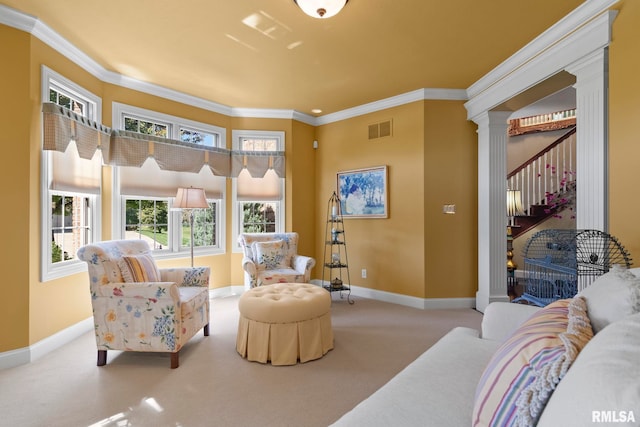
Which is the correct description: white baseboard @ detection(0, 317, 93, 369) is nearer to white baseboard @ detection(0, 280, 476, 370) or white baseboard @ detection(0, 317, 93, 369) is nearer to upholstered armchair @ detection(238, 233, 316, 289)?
white baseboard @ detection(0, 280, 476, 370)

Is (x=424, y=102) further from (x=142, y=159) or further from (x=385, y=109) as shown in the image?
(x=142, y=159)

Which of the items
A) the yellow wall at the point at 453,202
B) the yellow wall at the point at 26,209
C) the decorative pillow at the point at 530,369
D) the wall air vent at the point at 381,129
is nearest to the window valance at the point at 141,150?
the yellow wall at the point at 26,209

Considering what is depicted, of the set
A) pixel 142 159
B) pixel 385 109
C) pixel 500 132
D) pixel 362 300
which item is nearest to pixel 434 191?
pixel 500 132

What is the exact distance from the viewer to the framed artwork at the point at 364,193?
4.85 m

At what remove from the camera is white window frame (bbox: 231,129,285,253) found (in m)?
5.14

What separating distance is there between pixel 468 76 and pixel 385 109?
3.95ft

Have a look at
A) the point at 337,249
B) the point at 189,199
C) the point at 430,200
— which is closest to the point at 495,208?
the point at 430,200

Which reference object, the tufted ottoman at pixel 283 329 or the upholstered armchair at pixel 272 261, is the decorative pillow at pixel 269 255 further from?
the tufted ottoman at pixel 283 329

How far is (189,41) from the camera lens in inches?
124

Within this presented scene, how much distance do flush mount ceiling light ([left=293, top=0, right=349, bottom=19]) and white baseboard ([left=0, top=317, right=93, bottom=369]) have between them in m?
3.59

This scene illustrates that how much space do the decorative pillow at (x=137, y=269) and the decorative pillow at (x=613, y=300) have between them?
3.03 m

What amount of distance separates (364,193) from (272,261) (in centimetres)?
175

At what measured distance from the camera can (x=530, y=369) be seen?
0.86 meters

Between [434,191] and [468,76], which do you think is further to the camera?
[434,191]
